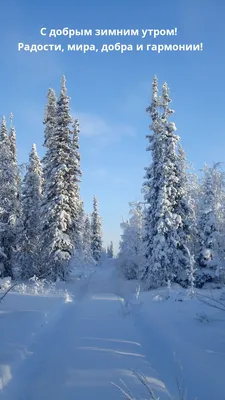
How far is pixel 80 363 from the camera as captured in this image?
20.1ft

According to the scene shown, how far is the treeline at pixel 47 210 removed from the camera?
2408cm

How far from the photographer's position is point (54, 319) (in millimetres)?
10586

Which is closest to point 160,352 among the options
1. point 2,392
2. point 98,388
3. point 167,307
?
point 98,388

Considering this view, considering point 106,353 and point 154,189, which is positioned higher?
point 154,189

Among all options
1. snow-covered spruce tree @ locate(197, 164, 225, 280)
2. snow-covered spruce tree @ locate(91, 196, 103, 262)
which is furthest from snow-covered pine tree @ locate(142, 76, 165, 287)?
snow-covered spruce tree @ locate(91, 196, 103, 262)

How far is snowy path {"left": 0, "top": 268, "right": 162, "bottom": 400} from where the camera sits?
16.1ft

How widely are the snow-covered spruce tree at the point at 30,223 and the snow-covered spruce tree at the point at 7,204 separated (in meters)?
1.08

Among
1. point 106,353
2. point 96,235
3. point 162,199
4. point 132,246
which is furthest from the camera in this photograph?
point 96,235

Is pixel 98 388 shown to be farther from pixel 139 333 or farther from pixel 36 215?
pixel 36 215

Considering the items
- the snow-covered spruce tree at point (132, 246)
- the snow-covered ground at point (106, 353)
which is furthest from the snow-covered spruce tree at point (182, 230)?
the snow-covered ground at point (106, 353)

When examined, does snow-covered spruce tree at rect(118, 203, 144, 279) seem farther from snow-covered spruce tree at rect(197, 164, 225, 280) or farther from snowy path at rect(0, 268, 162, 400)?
snowy path at rect(0, 268, 162, 400)

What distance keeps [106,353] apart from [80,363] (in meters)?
0.79

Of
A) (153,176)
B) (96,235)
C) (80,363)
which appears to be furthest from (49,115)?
(96,235)

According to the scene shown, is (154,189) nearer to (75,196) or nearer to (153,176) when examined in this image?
(153,176)
